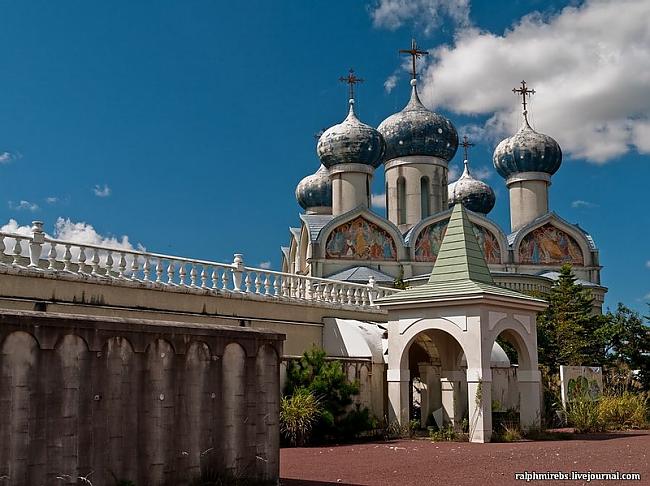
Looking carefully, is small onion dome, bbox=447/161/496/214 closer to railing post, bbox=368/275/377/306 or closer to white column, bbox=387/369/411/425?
railing post, bbox=368/275/377/306

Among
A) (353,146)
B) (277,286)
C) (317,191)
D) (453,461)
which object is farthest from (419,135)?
(453,461)

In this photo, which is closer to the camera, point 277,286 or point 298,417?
point 298,417

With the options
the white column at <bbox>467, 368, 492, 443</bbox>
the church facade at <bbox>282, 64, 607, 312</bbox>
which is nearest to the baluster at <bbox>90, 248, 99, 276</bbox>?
the white column at <bbox>467, 368, 492, 443</bbox>

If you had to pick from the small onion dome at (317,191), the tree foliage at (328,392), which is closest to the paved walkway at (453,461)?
the tree foliage at (328,392)

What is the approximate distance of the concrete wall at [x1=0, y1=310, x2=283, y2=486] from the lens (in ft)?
25.0

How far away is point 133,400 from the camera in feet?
27.8

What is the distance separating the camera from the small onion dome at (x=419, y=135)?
41438mm

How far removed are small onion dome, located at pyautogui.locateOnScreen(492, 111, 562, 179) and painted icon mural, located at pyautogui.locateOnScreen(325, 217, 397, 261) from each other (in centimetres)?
899

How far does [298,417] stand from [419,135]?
27.4m

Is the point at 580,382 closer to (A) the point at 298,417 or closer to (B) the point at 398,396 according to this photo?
(B) the point at 398,396

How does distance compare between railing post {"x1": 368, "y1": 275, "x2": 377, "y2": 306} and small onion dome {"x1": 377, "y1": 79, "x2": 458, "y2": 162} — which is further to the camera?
small onion dome {"x1": 377, "y1": 79, "x2": 458, "y2": 162}

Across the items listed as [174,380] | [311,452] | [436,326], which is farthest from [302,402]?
[174,380]

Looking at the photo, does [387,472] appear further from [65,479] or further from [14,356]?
[14,356]

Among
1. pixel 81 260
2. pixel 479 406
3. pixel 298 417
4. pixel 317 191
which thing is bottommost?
pixel 298 417
